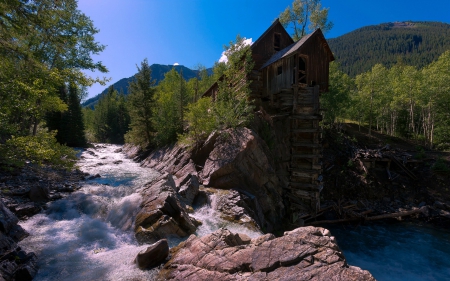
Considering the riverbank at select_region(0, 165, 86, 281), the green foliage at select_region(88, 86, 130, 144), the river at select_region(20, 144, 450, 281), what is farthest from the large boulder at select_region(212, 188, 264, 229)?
the green foliage at select_region(88, 86, 130, 144)

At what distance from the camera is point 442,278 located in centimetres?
1212

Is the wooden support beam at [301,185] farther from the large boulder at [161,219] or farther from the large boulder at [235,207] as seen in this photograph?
the large boulder at [161,219]

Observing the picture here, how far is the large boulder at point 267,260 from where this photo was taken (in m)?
4.98

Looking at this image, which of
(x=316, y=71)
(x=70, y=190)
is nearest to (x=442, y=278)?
(x=316, y=71)

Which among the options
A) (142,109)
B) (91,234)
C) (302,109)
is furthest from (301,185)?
(142,109)

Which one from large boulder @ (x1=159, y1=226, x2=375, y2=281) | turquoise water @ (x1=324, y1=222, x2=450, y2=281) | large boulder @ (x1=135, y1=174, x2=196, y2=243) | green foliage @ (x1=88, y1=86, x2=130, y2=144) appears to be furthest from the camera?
green foliage @ (x1=88, y1=86, x2=130, y2=144)

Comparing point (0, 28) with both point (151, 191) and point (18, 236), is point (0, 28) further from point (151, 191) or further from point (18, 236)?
point (151, 191)

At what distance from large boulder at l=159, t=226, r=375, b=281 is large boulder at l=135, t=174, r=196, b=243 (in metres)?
2.14

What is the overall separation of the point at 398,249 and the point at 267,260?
15.7 m

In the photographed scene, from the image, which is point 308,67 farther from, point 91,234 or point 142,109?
point 142,109

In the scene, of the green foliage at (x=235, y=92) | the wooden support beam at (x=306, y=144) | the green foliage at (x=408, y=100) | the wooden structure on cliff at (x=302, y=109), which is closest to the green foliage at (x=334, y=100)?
the green foliage at (x=408, y=100)

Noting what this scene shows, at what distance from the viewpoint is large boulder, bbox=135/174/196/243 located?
29.2 feet

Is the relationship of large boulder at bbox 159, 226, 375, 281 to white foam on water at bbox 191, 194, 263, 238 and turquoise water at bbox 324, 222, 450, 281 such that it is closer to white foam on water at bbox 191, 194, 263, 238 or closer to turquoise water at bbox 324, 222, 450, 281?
white foam on water at bbox 191, 194, 263, 238

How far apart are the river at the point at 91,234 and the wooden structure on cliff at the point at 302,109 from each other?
959cm
